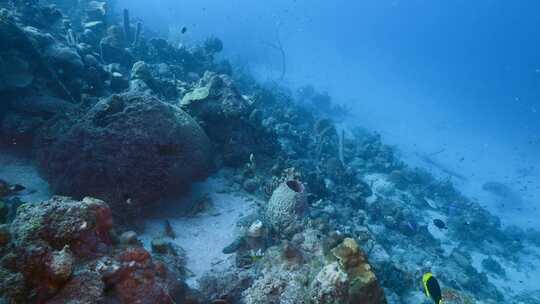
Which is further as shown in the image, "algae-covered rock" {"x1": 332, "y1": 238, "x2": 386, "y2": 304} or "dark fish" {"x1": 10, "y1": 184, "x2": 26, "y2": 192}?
"dark fish" {"x1": 10, "y1": 184, "x2": 26, "y2": 192}

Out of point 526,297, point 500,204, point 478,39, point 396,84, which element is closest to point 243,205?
point 526,297

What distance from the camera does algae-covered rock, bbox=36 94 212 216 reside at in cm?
638

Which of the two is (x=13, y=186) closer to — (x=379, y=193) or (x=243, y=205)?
(x=243, y=205)

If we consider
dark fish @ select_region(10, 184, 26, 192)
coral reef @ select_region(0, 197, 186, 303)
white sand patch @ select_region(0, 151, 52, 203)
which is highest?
coral reef @ select_region(0, 197, 186, 303)

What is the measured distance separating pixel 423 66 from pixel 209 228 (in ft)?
413

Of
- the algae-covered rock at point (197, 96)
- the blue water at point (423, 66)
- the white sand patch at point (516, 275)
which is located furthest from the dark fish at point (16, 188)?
the blue water at point (423, 66)

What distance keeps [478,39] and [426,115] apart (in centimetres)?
12743

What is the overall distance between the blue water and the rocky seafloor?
19874 mm

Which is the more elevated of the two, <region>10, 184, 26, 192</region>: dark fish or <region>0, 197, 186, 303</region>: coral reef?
<region>0, 197, 186, 303</region>: coral reef

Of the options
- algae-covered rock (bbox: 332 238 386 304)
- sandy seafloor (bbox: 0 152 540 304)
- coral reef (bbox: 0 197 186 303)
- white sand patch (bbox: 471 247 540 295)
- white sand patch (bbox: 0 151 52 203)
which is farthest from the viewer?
white sand patch (bbox: 471 247 540 295)

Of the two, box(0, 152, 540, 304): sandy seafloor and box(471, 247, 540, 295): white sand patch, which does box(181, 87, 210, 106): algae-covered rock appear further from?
box(471, 247, 540, 295): white sand patch

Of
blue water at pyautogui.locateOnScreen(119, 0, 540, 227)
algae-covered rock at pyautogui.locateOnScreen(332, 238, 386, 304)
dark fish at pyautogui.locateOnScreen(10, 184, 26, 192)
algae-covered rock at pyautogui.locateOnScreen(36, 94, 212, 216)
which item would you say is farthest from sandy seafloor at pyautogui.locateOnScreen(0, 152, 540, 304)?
blue water at pyautogui.locateOnScreen(119, 0, 540, 227)

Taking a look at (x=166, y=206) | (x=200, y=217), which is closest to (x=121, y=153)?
(x=166, y=206)

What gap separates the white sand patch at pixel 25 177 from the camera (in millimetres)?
6520
